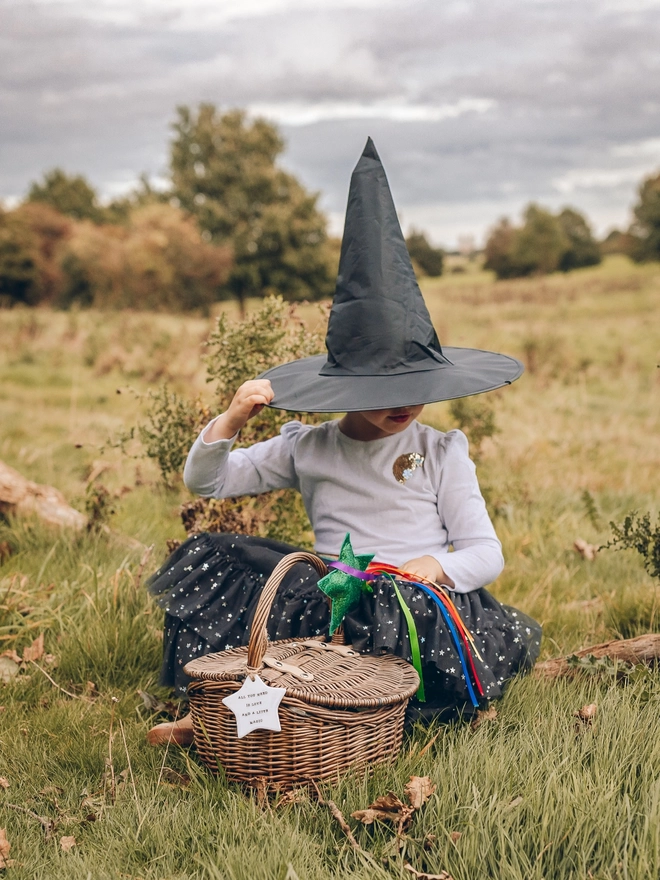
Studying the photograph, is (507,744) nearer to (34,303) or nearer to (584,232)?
(34,303)

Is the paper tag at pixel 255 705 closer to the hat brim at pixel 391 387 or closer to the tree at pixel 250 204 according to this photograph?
the hat brim at pixel 391 387

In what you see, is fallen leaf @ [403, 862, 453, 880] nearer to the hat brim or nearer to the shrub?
the hat brim

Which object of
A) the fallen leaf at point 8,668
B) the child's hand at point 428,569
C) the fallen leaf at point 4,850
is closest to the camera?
the fallen leaf at point 4,850

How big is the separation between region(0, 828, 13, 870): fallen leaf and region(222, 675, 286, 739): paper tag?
695 millimetres

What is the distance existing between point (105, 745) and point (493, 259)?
1670 inches

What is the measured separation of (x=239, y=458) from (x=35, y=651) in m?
1.19

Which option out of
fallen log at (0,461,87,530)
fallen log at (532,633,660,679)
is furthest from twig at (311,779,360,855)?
fallen log at (0,461,87,530)

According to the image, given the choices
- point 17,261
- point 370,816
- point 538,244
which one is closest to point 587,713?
point 370,816

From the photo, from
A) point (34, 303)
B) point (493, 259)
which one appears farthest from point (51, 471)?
point (493, 259)

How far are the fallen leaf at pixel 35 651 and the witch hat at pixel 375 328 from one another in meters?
1.50

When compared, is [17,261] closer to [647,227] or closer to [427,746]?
[647,227]

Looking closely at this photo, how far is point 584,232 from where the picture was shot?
153ft

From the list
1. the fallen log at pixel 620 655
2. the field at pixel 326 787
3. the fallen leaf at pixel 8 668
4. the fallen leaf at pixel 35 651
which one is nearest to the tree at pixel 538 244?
the field at pixel 326 787

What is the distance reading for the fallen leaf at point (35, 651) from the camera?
3475 millimetres
